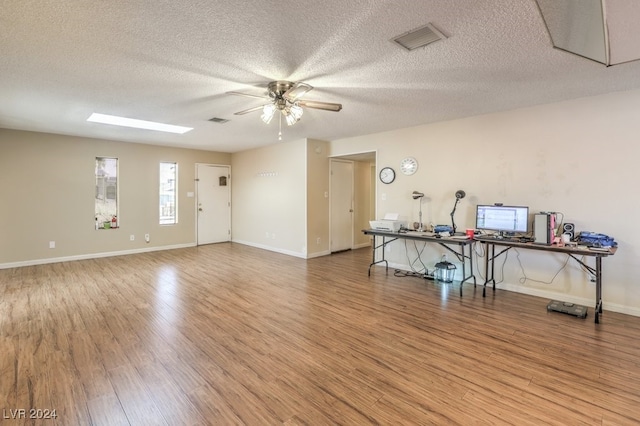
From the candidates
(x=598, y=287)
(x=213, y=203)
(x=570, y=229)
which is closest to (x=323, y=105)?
(x=570, y=229)

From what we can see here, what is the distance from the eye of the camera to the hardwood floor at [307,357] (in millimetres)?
1867

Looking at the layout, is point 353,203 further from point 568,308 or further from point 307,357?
point 307,357

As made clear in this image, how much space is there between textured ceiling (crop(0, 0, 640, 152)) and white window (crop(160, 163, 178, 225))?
289 cm

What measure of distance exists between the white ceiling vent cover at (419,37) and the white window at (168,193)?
663cm

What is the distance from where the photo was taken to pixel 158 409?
73.8 inches

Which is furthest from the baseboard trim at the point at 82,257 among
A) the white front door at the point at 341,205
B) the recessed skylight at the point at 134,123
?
the white front door at the point at 341,205

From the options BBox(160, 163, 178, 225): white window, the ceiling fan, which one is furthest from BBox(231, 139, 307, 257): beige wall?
the ceiling fan

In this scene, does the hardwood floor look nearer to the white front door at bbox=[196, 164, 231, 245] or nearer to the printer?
the printer

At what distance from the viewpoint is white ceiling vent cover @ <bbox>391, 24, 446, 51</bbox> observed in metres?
2.18

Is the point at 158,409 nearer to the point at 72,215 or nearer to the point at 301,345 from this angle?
the point at 301,345

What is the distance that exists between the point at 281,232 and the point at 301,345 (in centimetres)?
436

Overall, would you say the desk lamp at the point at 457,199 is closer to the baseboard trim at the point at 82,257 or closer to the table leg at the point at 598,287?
the table leg at the point at 598,287

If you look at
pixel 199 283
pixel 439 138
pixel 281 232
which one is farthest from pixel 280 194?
pixel 439 138

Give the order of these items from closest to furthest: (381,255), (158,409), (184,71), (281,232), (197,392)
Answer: (158,409) < (197,392) < (184,71) < (381,255) < (281,232)
